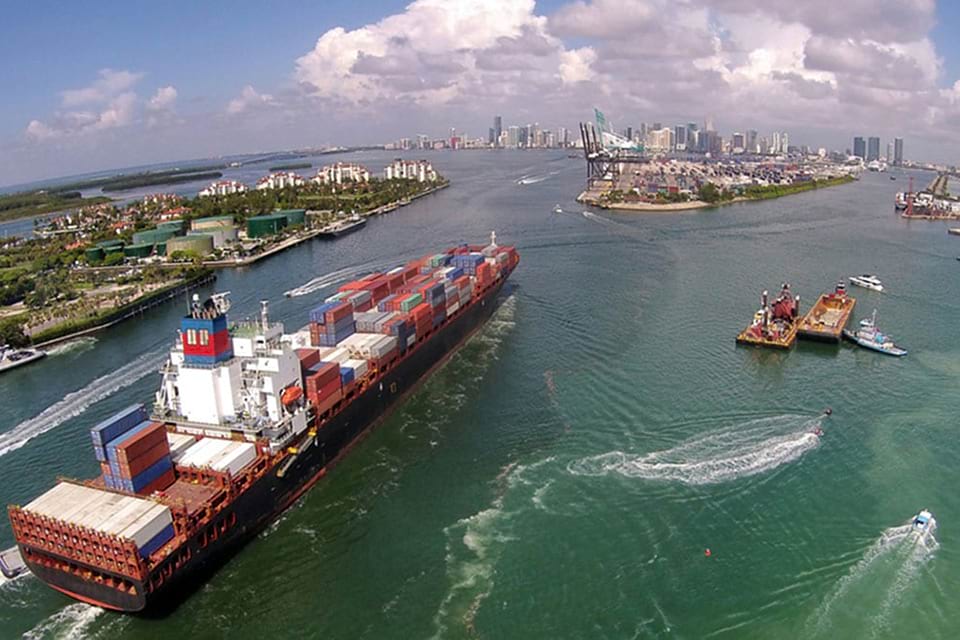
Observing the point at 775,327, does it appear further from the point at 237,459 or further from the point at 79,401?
the point at 79,401

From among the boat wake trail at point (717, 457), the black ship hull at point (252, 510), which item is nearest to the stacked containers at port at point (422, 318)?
the black ship hull at point (252, 510)

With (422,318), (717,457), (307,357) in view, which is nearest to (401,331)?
(422,318)

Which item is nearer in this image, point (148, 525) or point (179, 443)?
point (148, 525)

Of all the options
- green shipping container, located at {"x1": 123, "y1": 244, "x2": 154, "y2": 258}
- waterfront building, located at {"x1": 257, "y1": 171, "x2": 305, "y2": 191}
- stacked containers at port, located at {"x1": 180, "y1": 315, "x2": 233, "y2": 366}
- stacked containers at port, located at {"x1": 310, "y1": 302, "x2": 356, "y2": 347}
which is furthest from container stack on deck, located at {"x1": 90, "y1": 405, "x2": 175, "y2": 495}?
waterfront building, located at {"x1": 257, "y1": 171, "x2": 305, "y2": 191}

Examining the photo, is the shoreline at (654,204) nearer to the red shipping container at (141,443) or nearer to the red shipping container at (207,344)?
the red shipping container at (207,344)

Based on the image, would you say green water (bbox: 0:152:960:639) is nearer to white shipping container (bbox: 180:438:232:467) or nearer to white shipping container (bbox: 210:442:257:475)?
white shipping container (bbox: 210:442:257:475)
